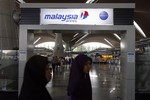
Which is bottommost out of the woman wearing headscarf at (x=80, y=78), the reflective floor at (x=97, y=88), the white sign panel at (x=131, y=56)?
the reflective floor at (x=97, y=88)

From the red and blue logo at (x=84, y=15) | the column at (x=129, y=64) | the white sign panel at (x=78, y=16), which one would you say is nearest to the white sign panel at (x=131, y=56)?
the column at (x=129, y=64)

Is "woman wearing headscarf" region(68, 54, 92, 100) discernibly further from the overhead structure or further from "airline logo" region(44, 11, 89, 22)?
"airline logo" region(44, 11, 89, 22)

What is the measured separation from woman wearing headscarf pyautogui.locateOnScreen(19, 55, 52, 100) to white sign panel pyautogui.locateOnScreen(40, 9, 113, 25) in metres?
7.80

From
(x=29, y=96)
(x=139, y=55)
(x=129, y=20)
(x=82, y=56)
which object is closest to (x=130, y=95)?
(x=139, y=55)

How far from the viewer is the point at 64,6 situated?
11156 millimetres

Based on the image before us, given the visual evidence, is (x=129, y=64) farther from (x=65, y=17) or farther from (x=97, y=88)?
(x=97, y=88)

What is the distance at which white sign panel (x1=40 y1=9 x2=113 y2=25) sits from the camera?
1112cm

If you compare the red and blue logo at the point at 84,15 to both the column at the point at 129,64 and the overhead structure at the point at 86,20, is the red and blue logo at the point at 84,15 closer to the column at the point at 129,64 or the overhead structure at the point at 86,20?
the overhead structure at the point at 86,20

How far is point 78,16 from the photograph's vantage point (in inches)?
438

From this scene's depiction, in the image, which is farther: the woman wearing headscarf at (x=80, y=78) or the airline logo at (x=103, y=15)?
the airline logo at (x=103, y=15)

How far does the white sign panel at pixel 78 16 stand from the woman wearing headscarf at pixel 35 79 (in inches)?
307

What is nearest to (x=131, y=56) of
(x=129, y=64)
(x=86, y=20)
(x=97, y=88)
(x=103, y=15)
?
(x=129, y=64)

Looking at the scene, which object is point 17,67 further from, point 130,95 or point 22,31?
point 130,95

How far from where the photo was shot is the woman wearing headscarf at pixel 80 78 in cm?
571
